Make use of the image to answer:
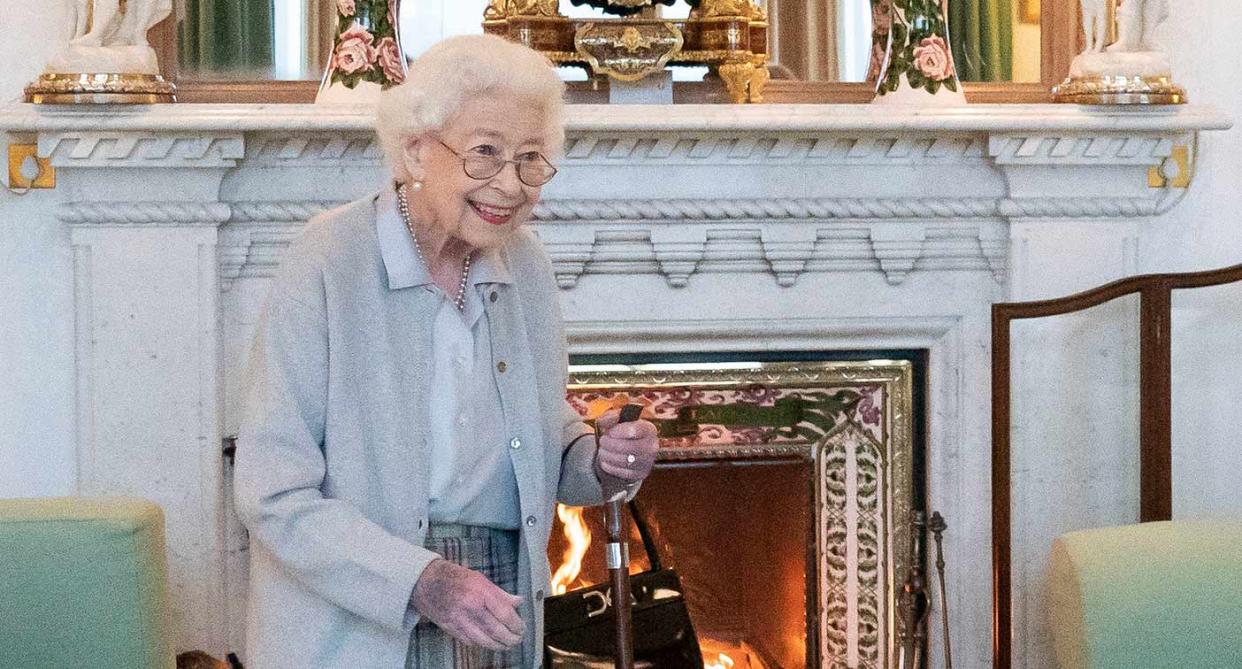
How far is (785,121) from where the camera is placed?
9.02ft

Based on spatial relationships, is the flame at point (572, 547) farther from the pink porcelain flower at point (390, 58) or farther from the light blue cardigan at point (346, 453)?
the light blue cardigan at point (346, 453)

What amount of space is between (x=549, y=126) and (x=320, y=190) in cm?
110

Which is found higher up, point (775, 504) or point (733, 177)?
point (733, 177)

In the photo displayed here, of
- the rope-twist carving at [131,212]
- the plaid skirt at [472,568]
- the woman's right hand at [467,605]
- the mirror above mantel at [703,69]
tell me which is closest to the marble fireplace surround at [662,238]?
the rope-twist carving at [131,212]

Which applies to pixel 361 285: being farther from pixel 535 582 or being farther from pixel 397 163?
pixel 535 582

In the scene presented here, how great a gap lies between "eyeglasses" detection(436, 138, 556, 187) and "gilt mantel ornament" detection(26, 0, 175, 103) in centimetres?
110

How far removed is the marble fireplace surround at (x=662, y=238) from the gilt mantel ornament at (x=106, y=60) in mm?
38

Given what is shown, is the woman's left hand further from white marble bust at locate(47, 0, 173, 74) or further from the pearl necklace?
white marble bust at locate(47, 0, 173, 74)

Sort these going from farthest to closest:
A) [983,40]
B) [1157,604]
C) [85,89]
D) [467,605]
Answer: [983,40] < [85,89] < [1157,604] < [467,605]

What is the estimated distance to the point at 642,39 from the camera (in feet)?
9.61

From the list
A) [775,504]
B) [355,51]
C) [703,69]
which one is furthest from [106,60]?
[775,504]

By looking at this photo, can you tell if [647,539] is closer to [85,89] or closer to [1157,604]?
[1157,604]

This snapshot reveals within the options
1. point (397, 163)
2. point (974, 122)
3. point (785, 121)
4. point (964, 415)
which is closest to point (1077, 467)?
Answer: point (964, 415)

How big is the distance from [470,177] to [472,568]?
45 cm
